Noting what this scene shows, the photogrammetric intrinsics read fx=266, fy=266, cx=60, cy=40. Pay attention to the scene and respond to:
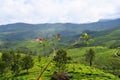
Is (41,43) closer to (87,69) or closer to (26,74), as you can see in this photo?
(26,74)

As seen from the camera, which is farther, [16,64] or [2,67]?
[16,64]

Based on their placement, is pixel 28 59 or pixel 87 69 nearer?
pixel 28 59

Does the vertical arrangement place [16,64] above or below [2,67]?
above

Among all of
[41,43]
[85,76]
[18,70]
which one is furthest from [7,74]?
[41,43]

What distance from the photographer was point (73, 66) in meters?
174

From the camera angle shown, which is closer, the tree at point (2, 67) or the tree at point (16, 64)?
the tree at point (2, 67)

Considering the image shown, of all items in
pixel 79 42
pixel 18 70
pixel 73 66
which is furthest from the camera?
pixel 73 66

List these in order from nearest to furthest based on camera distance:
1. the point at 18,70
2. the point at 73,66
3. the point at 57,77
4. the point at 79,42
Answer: the point at 79,42 → the point at 57,77 → the point at 18,70 → the point at 73,66

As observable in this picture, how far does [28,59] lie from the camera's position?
152 meters

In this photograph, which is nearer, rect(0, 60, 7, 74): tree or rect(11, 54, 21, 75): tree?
rect(0, 60, 7, 74): tree

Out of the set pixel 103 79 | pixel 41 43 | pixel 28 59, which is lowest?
pixel 103 79

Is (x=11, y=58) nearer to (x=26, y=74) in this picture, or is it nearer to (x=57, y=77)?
(x=26, y=74)

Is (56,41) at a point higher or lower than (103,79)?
higher

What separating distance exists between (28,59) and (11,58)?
9.94 m
